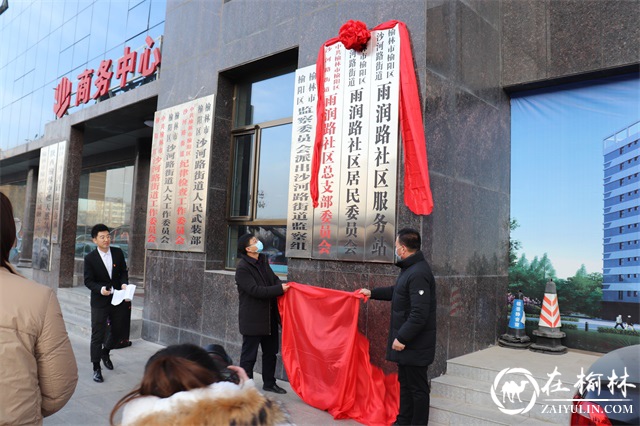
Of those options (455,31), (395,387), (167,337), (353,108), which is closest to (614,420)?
(395,387)

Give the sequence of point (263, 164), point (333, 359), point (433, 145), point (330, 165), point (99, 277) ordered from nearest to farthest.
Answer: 1. point (333, 359)
2. point (433, 145)
3. point (330, 165)
4. point (99, 277)
5. point (263, 164)

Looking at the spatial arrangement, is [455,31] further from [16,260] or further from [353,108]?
[16,260]

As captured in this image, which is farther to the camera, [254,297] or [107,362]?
[107,362]

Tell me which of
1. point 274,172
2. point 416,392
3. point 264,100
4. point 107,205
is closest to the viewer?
point 416,392

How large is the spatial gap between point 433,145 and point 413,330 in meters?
1.94

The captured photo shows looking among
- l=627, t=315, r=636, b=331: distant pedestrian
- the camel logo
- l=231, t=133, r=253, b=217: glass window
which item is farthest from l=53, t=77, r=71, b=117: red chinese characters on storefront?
l=627, t=315, r=636, b=331: distant pedestrian

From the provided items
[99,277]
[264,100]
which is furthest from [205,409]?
[264,100]

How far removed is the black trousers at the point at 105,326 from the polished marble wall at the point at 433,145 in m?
1.13

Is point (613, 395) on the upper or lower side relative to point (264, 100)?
lower

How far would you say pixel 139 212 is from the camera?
1189cm

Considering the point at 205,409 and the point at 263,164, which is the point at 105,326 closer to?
the point at 263,164

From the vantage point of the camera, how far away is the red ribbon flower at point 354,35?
15.9 ft

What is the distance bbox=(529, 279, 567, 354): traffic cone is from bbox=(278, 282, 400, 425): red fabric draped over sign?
201cm

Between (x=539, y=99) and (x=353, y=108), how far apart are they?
249 cm
